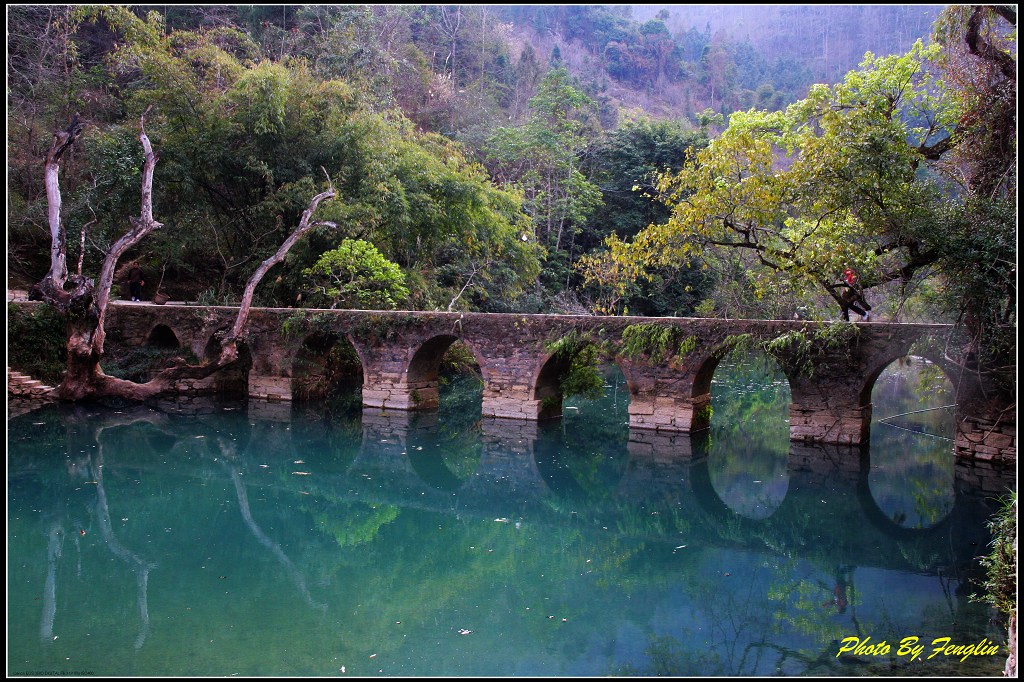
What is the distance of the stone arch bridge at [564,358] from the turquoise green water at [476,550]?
59 centimetres

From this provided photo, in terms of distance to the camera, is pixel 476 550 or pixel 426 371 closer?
pixel 476 550

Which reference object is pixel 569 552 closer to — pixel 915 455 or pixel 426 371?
pixel 915 455

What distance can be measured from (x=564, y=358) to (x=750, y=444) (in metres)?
3.50

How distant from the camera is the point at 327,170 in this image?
1941 cm

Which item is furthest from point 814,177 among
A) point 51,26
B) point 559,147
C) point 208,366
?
point 51,26

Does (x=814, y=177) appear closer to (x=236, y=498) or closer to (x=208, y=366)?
(x=236, y=498)

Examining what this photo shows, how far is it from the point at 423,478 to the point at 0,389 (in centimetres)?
663

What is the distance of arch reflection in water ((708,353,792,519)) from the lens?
10.8m

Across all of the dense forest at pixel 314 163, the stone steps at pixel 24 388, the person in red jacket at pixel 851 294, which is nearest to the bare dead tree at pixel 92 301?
the stone steps at pixel 24 388

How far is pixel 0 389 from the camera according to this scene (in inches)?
217

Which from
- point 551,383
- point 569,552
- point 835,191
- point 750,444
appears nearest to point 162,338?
point 551,383

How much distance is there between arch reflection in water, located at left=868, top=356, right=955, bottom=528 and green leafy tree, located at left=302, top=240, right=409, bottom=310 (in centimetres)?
996

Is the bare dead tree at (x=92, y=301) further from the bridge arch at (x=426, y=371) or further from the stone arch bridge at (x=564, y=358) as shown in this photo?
the bridge arch at (x=426, y=371)

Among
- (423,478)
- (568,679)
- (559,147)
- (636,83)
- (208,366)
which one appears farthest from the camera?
(636,83)
